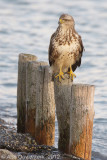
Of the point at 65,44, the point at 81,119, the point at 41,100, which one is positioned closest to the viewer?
the point at 81,119

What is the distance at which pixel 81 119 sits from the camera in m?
6.50

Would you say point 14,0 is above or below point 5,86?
above

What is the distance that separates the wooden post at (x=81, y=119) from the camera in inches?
251

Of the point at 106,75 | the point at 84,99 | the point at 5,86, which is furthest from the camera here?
the point at 106,75

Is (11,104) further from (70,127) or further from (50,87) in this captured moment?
(70,127)

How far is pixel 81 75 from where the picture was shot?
45.7ft

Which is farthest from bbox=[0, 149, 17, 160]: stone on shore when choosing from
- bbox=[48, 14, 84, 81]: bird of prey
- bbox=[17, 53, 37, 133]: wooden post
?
bbox=[17, 53, 37, 133]: wooden post

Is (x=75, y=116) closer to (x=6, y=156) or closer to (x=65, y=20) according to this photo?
(x=6, y=156)

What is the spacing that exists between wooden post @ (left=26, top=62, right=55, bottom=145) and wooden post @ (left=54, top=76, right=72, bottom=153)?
0.48 metres

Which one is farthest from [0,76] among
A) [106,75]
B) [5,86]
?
[106,75]

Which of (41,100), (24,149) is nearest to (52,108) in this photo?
(41,100)

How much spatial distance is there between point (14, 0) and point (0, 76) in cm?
1515

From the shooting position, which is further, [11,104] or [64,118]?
[11,104]

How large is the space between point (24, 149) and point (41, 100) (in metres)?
0.91
